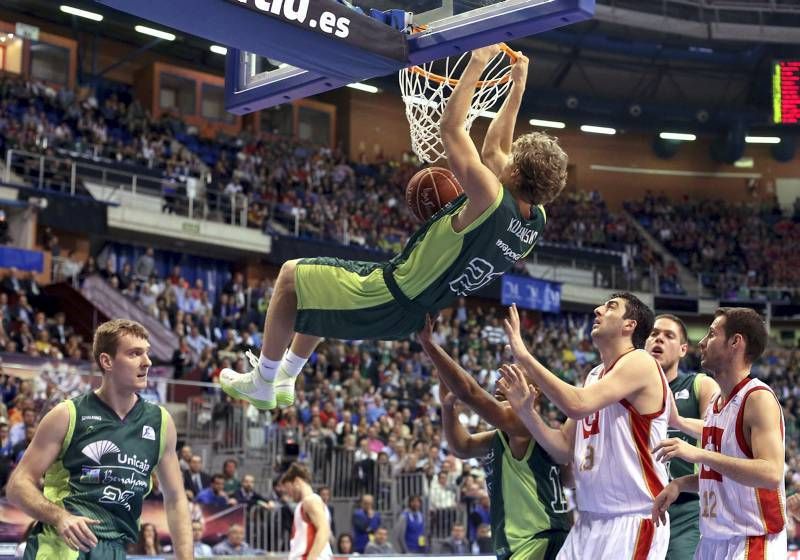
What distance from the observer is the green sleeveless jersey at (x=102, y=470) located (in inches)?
207

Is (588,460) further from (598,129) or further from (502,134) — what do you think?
(598,129)

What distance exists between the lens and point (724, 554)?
17.8ft

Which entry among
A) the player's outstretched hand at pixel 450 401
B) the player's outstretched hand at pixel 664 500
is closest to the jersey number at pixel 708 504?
the player's outstretched hand at pixel 664 500

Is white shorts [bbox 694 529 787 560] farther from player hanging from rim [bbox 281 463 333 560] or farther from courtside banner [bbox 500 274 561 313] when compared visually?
courtside banner [bbox 500 274 561 313]

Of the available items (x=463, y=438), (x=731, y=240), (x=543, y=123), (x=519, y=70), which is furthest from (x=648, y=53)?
(x=463, y=438)

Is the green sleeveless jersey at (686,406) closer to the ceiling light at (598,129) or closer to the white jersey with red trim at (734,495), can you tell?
the white jersey with red trim at (734,495)

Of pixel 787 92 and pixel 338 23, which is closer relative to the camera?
pixel 338 23

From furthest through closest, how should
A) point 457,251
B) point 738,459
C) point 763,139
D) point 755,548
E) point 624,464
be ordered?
point 763,139 → point 755,548 → point 624,464 → point 738,459 → point 457,251

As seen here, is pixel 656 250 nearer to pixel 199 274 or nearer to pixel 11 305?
pixel 199 274

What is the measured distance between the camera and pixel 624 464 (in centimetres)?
518

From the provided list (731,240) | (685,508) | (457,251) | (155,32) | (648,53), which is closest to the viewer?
(457,251)

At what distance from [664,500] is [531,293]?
23.4 metres

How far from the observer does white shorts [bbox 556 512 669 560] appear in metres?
5.14

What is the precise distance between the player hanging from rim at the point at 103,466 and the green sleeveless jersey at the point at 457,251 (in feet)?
4.93
